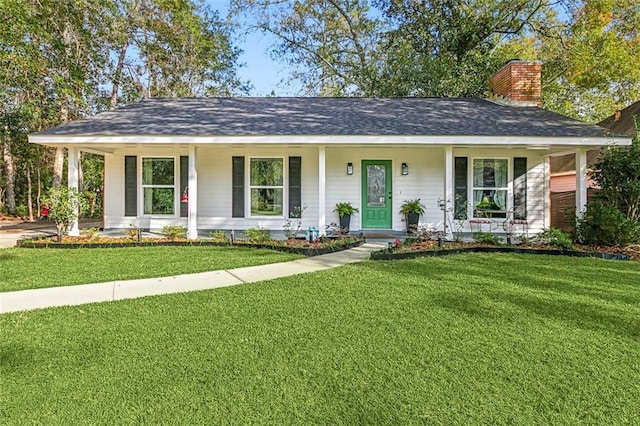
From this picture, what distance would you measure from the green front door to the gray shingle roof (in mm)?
1337

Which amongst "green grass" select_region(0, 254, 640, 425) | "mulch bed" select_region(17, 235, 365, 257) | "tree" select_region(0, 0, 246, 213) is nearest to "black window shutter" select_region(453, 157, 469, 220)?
"mulch bed" select_region(17, 235, 365, 257)

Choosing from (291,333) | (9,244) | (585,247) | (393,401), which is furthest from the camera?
(9,244)

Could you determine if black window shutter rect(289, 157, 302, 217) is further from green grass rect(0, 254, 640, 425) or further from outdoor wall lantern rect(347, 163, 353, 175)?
green grass rect(0, 254, 640, 425)

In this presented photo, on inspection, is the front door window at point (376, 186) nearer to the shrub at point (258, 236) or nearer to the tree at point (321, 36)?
the shrub at point (258, 236)

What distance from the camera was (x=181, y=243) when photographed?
8734 mm

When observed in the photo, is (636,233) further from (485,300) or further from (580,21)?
(580,21)

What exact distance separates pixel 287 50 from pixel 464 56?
9.54m

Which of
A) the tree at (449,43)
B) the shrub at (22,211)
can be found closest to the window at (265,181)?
the tree at (449,43)

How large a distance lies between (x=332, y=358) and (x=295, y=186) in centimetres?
848

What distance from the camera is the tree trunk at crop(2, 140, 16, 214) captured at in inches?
703

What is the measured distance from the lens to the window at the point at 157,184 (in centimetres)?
1144

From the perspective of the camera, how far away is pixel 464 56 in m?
18.3

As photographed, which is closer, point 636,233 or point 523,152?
point 636,233

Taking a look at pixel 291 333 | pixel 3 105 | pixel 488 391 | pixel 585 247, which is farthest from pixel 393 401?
pixel 3 105
